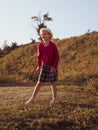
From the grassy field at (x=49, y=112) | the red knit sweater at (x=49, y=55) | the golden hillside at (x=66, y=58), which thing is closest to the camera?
the grassy field at (x=49, y=112)

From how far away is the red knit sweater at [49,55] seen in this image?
372 inches

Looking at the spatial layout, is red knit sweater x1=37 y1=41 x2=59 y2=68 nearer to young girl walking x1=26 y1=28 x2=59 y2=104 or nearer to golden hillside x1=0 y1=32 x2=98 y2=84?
young girl walking x1=26 y1=28 x2=59 y2=104

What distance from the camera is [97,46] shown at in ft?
80.4

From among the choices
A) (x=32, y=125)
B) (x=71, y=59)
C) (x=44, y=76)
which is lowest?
(x=32, y=125)

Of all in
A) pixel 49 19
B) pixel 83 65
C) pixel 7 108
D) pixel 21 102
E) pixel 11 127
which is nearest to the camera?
pixel 11 127

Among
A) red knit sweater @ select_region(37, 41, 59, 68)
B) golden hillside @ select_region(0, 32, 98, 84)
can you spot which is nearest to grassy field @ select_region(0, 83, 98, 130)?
red knit sweater @ select_region(37, 41, 59, 68)

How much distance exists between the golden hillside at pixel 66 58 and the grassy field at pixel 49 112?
26.7 feet

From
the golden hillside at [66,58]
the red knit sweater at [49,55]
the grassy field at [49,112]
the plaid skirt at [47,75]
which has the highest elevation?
the golden hillside at [66,58]

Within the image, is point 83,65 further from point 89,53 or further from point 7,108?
point 7,108

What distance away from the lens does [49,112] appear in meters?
8.80

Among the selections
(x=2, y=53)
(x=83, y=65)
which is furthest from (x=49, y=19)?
(x=83, y=65)

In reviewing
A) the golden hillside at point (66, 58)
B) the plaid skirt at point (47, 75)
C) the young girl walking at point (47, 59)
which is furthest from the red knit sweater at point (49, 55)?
the golden hillside at point (66, 58)

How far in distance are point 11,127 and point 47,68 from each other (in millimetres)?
2075

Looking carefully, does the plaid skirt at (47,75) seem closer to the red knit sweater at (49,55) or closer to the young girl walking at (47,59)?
the young girl walking at (47,59)
